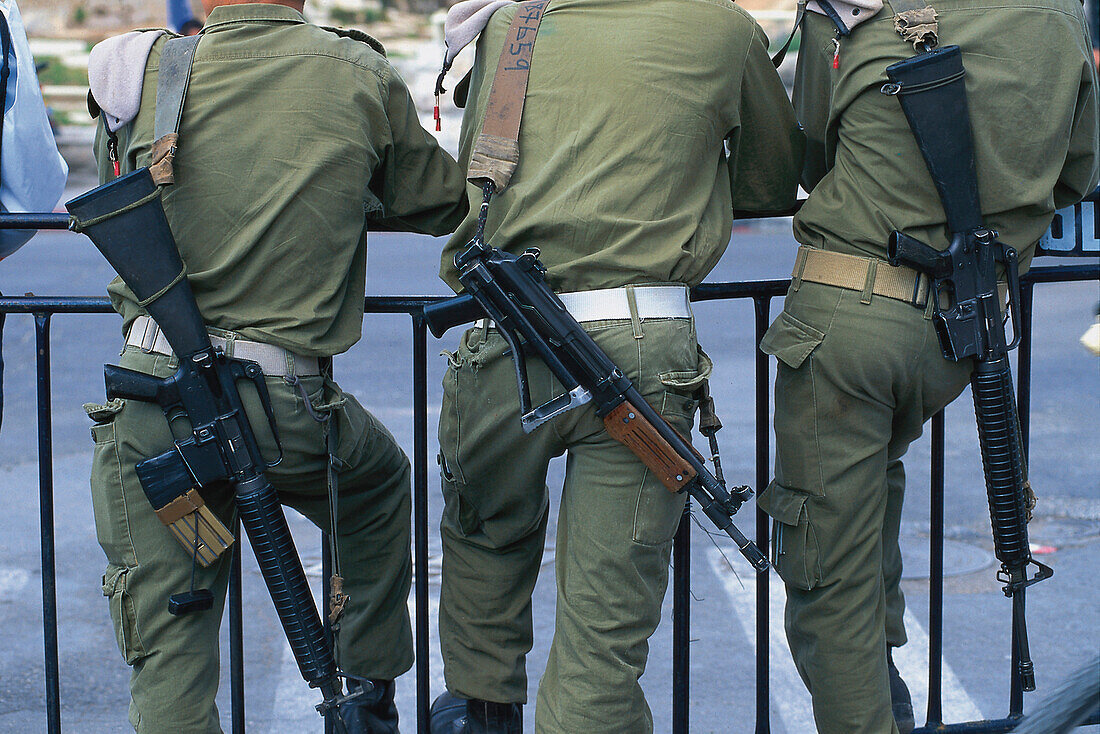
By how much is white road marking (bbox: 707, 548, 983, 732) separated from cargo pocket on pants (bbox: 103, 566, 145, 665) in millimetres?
1933

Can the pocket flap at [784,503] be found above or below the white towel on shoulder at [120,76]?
below

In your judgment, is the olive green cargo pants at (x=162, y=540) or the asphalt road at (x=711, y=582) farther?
the asphalt road at (x=711, y=582)

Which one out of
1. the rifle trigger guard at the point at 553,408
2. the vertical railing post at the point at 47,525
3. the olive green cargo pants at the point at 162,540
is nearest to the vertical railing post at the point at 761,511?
the rifle trigger guard at the point at 553,408

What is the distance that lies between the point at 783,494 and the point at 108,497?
159 centimetres

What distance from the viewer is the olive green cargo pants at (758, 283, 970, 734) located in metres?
2.85

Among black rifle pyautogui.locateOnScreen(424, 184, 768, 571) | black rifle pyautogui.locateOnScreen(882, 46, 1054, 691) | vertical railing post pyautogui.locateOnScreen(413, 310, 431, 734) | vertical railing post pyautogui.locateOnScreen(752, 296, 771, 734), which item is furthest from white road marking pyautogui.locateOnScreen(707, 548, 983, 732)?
black rifle pyautogui.locateOnScreen(424, 184, 768, 571)

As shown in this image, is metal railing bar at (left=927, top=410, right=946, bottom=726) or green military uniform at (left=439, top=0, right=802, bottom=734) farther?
metal railing bar at (left=927, top=410, right=946, bottom=726)

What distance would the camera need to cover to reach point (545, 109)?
2.70 metres

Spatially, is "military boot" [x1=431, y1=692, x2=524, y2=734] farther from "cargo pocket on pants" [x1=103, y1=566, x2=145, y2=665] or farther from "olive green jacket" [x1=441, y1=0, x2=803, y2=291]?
"olive green jacket" [x1=441, y1=0, x2=803, y2=291]

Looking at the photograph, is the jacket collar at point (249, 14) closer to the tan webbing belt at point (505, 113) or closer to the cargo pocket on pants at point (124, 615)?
the tan webbing belt at point (505, 113)

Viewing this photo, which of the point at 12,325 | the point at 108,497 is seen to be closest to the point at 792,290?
the point at 108,497

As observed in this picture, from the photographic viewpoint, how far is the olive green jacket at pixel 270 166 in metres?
2.63

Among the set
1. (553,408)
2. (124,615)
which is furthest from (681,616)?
(124,615)

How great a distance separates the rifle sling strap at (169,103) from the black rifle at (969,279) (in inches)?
61.8
